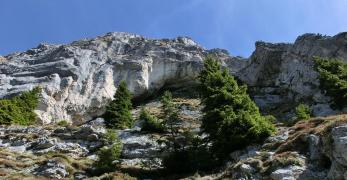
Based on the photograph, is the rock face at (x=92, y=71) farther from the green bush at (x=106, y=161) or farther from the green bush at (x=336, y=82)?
the green bush at (x=336, y=82)

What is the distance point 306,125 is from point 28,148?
3017 centimetres

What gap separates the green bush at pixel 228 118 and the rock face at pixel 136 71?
34.3m

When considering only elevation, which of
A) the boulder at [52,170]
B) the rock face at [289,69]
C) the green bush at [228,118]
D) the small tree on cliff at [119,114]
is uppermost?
the rock face at [289,69]

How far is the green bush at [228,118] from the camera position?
39406mm

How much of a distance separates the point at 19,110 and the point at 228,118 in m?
44.5

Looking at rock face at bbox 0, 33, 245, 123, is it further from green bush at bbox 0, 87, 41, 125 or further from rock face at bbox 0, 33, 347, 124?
green bush at bbox 0, 87, 41, 125

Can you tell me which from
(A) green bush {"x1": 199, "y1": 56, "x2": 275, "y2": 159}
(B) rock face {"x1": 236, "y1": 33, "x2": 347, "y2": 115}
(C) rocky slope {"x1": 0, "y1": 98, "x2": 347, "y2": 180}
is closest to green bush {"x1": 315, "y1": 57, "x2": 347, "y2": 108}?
(B) rock face {"x1": 236, "y1": 33, "x2": 347, "y2": 115}

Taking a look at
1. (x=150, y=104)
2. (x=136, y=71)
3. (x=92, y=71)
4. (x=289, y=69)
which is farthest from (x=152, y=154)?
(x=92, y=71)

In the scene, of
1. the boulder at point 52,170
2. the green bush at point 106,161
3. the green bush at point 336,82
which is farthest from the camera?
the green bush at point 336,82

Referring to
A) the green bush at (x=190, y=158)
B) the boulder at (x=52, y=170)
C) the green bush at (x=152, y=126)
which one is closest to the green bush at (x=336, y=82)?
the green bush at (x=152, y=126)

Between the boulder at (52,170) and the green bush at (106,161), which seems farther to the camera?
the green bush at (106,161)

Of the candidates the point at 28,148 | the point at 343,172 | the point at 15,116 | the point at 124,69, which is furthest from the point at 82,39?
the point at 343,172

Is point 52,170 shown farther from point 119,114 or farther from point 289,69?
point 289,69

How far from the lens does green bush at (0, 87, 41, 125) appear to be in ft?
Answer: 232
